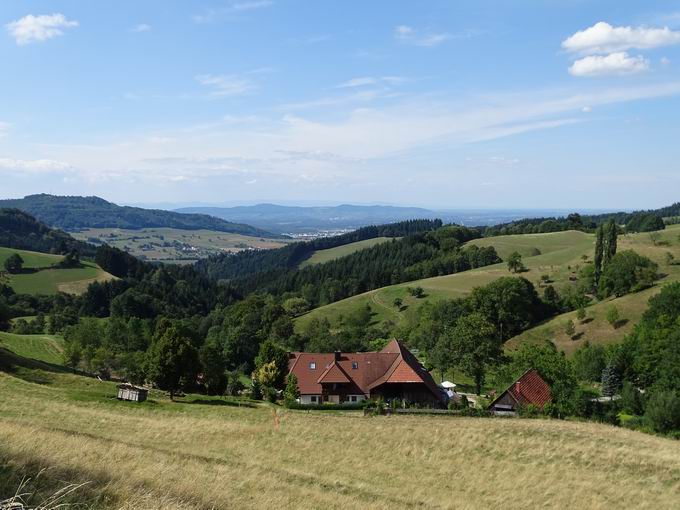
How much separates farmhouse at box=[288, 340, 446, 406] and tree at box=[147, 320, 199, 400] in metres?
12.2

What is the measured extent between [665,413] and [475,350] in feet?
83.6

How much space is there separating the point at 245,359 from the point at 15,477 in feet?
296

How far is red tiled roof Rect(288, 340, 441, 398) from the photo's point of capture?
191 ft

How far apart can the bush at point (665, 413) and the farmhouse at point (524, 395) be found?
8804 mm

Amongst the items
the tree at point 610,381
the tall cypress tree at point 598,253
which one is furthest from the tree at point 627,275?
the tree at point 610,381

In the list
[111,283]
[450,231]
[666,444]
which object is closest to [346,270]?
[450,231]

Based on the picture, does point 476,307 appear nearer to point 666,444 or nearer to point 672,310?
point 672,310

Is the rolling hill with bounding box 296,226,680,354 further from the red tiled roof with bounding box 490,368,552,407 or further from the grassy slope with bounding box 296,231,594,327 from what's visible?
the red tiled roof with bounding box 490,368,552,407

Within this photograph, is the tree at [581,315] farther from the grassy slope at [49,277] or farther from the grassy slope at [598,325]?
the grassy slope at [49,277]

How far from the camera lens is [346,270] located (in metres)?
184

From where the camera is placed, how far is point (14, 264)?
518 feet

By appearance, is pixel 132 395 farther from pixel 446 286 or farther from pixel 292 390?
pixel 446 286

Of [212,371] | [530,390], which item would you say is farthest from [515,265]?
[212,371]

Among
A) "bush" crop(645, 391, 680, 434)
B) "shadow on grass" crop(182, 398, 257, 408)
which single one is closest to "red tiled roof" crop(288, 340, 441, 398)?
"shadow on grass" crop(182, 398, 257, 408)
